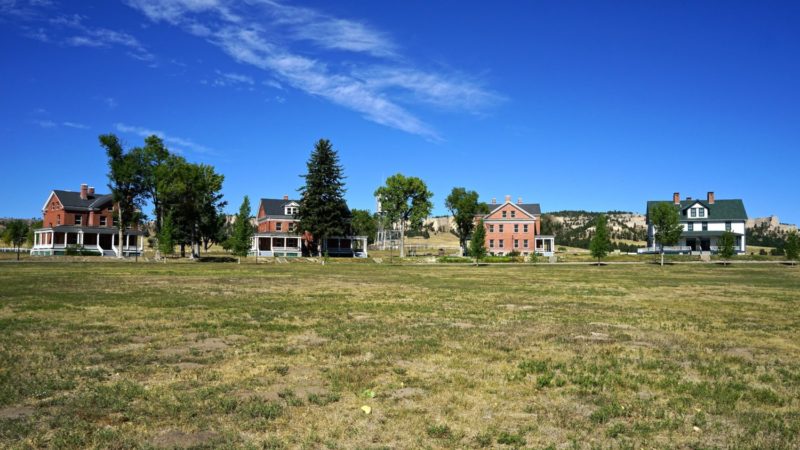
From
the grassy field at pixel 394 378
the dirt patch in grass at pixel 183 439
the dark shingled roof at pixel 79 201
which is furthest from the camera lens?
the dark shingled roof at pixel 79 201

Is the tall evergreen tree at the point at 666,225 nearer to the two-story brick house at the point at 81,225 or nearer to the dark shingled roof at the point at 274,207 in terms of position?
the dark shingled roof at the point at 274,207

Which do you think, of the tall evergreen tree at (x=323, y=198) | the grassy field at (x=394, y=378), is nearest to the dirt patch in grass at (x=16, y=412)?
the grassy field at (x=394, y=378)

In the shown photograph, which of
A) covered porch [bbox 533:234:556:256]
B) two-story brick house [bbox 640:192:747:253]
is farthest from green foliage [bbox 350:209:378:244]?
two-story brick house [bbox 640:192:747:253]

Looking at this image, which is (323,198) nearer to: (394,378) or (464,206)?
(464,206)

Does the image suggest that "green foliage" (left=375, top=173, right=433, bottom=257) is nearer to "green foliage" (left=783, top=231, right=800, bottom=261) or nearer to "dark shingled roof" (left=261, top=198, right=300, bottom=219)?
"dark shingled roof" (left=261, top=198, right=300, bottom=219)

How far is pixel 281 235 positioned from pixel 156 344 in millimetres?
78505

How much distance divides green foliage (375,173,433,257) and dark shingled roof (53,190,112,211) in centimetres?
4489

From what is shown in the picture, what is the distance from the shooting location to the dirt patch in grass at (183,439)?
6.21 meters

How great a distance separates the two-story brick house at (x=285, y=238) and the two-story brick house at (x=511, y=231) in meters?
23.9

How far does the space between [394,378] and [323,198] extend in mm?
73511

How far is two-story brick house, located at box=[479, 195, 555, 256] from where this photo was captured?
3762 inches

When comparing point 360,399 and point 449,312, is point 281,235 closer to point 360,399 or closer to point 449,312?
point 449,312

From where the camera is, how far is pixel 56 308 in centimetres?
1797

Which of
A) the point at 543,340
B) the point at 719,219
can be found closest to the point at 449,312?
the point at 543,340
